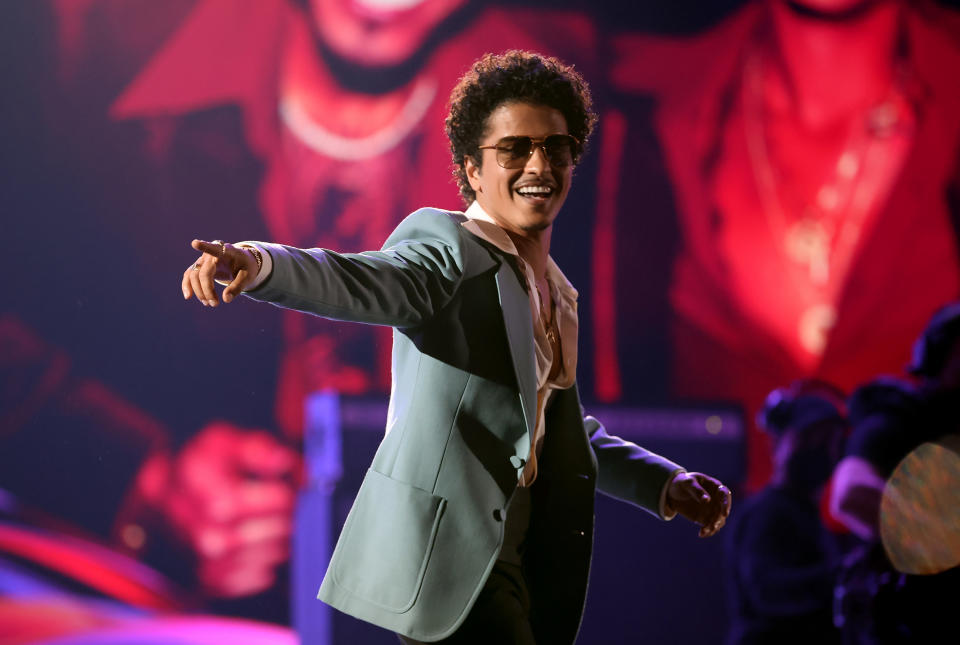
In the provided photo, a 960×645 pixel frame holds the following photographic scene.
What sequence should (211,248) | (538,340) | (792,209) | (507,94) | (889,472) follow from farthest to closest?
(792,209)
(889,472)
(507,94)
(538,340)
(211,248)

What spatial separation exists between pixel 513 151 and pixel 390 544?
738 mm

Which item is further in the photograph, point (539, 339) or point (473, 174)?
point (473, 174)

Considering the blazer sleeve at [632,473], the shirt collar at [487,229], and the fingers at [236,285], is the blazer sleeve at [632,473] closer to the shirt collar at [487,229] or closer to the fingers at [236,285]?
the shirt collar at [487,229]

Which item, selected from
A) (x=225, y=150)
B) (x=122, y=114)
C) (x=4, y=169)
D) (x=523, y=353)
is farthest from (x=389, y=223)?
(x=523, y=353)

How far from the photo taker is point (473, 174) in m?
1.90

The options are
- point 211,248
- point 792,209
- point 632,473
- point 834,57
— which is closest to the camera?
point 211,248

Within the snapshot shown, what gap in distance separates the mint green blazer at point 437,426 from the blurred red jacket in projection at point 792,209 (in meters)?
2.95

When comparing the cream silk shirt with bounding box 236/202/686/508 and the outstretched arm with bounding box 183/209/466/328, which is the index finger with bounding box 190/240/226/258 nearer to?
the outstretched arm with bounding box 183/209/466/328

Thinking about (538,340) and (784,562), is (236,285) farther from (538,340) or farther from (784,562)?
(784,562)

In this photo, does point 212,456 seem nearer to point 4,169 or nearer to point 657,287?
point 4,169

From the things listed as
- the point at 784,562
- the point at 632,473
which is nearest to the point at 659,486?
the point at 632,473

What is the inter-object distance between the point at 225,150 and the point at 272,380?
0.90m

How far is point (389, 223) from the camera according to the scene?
4.01 metres

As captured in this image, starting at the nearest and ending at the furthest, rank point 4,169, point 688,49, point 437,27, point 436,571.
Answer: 1. point 436,571
2. point 4,169
3. point 437,27
4. point 688,49
